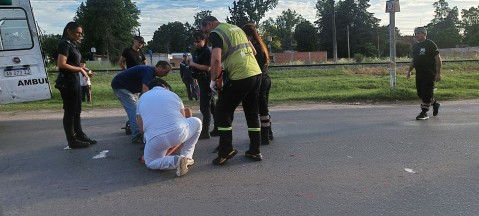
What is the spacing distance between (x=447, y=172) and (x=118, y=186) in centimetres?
364

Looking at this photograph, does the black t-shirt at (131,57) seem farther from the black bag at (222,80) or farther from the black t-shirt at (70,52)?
the black bag at (222,80)

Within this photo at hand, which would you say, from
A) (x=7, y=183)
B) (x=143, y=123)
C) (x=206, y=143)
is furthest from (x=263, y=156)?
(x=7, y=183)

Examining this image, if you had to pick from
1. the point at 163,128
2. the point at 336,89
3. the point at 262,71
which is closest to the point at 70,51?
the point at 163,128

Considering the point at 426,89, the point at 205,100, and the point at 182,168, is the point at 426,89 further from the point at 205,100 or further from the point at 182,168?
the point at 182,168

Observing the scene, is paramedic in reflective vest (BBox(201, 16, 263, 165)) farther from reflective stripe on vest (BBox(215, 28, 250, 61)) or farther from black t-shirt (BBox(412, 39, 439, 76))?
black t-shirt (BBox(412, 39, 439, 76))

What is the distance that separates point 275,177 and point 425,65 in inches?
201

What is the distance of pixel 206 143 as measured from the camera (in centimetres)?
650

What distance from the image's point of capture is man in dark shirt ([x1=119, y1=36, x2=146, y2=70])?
278 inches

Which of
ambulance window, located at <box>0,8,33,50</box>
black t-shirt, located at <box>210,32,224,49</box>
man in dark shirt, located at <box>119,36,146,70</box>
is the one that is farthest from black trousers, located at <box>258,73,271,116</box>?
ambulance window, located at <box>0,8,33,50</box>

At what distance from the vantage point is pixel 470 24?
104 m

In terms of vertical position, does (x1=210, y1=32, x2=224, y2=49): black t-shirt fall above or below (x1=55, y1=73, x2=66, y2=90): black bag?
above

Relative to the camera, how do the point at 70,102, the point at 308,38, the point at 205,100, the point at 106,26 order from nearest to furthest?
the point at 70,102
the point at 205,100
the point at 106,26
the point at 308,38

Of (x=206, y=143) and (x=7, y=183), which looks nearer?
(x=7, y=183)

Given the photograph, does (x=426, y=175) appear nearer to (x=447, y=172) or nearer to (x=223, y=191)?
(x=447, y=172)
